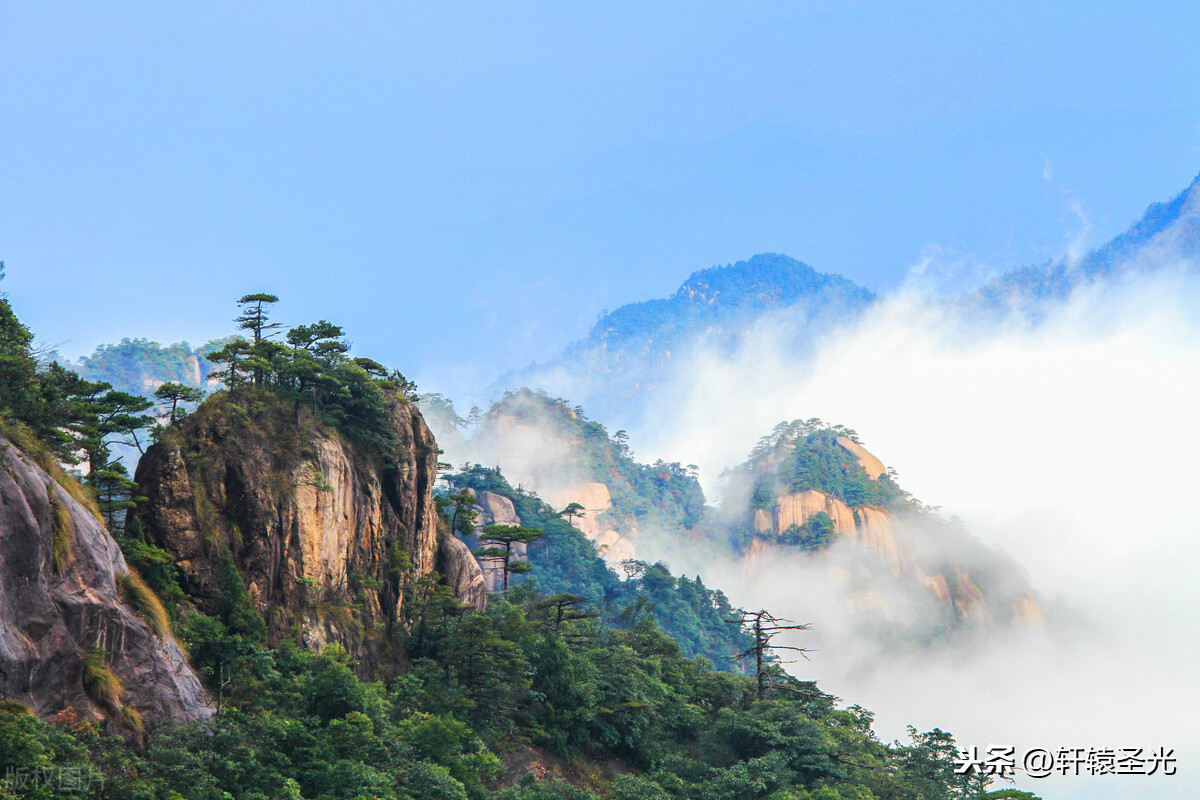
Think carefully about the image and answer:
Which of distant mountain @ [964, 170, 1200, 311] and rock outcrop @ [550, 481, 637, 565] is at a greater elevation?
distant mountain @ [964, 170, 1200, 311]

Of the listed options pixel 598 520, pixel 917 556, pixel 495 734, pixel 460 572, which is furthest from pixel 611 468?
pixel 495 734

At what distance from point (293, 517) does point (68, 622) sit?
1208 cm

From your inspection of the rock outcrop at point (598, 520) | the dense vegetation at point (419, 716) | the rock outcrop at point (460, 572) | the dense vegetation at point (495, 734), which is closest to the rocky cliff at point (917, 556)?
the rock outcrop at point (598, 520)

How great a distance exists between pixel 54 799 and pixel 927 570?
10449 centimetres

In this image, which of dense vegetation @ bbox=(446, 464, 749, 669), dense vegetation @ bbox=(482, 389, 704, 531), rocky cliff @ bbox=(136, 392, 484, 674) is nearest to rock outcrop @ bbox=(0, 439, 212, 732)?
rocky cliff @ bbox=(136, 392, 484, 674)

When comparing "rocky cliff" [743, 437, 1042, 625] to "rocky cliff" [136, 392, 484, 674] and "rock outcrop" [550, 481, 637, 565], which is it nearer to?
"rock outcrop" [550, 481, 637, 565]

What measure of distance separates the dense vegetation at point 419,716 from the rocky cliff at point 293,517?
0.88m

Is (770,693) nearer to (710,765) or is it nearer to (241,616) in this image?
(710,765)

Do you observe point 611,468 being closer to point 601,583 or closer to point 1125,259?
point 601,583

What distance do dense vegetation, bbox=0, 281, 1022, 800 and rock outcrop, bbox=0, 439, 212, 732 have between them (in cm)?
69

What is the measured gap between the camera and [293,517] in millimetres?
33188

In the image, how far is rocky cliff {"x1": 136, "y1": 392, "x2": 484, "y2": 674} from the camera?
99.0ft

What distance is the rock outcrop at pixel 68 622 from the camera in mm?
19594

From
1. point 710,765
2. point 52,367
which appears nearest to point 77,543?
point 52,367
